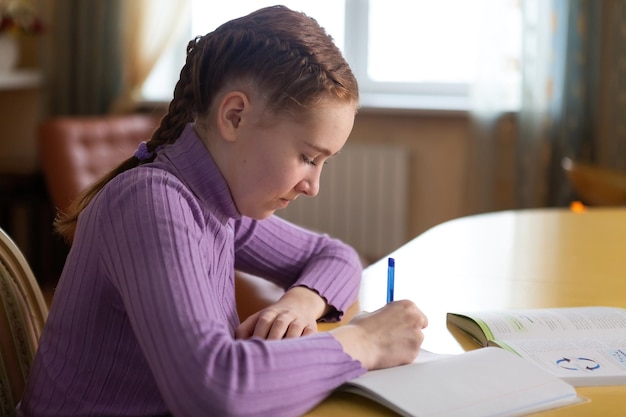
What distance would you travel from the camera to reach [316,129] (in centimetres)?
110

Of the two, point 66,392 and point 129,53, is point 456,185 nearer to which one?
point 129,53

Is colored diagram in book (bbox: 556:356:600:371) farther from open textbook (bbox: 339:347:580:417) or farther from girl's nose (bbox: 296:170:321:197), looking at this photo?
girl's nose (bbox: 296:170:321:197)

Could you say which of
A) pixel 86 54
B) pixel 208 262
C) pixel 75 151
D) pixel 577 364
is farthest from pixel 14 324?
pixel 86 54

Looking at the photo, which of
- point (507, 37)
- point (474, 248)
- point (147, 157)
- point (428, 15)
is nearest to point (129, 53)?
point (428, 15)

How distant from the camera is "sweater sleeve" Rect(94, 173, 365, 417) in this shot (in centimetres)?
93

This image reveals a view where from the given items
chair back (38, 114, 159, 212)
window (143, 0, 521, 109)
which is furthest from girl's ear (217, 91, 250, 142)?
window (143, 0, 521, 109)

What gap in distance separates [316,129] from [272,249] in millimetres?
419

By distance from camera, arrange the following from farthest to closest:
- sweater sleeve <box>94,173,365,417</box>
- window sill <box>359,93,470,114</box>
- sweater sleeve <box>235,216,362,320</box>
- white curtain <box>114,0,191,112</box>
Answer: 1. white curtain <box>114,0,191,112</box>
2. window sill <box>359,93,470,114</box>
3. sweater sleeve <box>235,216,362,320</box>
4. sweater sleeve <box>94,173,365,417</box>

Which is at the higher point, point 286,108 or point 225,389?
point 286,108

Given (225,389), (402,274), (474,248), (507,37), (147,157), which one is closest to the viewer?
(225,389)

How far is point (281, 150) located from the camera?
1099 millimetres

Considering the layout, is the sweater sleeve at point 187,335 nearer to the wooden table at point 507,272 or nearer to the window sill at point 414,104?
the wooden table at point 507,272

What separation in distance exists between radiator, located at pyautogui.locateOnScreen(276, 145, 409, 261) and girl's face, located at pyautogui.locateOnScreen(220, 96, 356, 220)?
101 inches

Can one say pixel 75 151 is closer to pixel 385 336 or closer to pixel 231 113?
pixel 231 113
